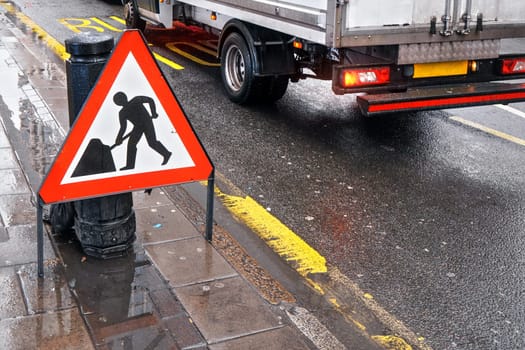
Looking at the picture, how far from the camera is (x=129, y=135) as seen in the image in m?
4.41

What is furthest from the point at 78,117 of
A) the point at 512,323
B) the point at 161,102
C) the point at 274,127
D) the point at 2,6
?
the point at 2,6

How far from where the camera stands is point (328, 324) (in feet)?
14.5

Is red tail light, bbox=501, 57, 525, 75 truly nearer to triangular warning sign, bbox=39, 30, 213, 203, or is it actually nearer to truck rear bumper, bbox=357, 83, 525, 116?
truck rear bumper, bbox=357, 83, 525, 116

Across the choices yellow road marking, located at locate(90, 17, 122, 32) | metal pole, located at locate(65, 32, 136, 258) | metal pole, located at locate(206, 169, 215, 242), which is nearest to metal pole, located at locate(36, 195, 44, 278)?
metal pole, located at locate(65, 32, 136, 258)

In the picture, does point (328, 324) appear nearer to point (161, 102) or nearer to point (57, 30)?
point (161, 102)

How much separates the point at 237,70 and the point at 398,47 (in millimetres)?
2824

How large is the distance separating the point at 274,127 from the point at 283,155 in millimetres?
977

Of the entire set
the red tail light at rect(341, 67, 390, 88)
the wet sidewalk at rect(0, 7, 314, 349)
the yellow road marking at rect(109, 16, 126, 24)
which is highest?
the red tail light at rect(341, 67, 390, 88)

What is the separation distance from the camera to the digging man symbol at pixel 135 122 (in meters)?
4.33

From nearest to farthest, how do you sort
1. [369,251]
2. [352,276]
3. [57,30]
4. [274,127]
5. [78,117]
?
1. [78,117]
2. [352,276]
3. [369,251]
4. [274,127]
5. [57,30]

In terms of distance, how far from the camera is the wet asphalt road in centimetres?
473

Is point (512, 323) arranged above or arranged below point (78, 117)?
below

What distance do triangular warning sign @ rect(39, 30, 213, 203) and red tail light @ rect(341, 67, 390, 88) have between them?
8.85 ft

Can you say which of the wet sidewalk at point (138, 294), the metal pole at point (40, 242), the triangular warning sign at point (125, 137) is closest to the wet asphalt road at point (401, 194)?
the wet sidewalk at point (138, 294)
